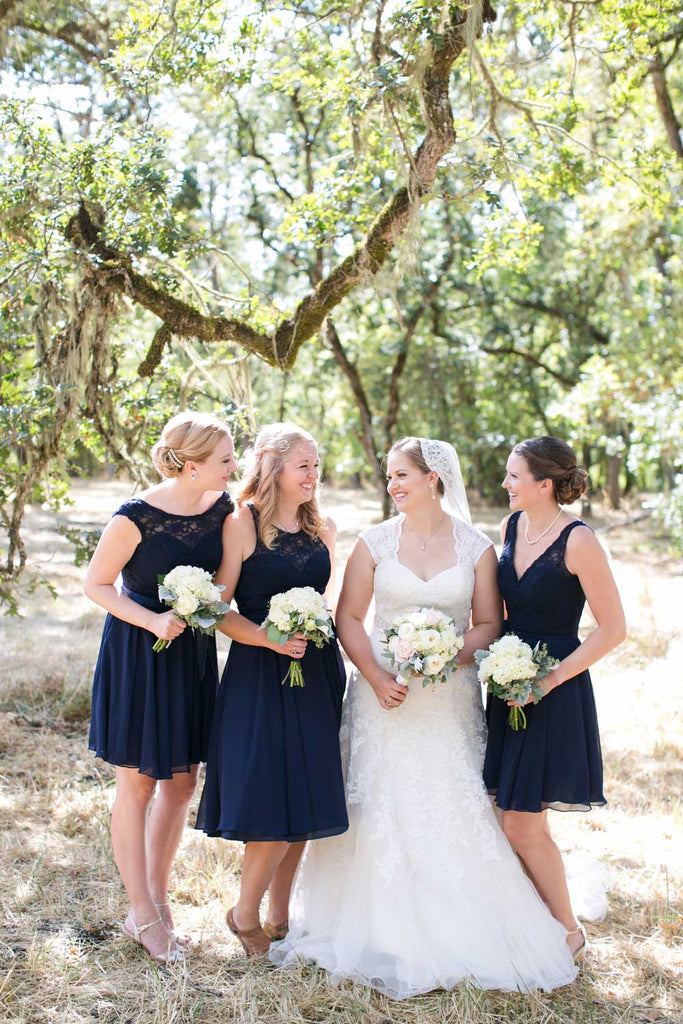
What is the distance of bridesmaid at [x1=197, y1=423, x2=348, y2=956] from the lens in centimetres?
360

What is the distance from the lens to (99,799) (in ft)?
17.6

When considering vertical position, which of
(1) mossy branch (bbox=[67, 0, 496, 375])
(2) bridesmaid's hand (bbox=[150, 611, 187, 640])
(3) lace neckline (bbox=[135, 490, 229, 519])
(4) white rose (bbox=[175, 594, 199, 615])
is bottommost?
(2) bridesmaid's hand (bbox=[150, 611, 187, 640])

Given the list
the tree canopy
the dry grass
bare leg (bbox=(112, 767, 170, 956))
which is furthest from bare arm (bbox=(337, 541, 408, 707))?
the tree canopy

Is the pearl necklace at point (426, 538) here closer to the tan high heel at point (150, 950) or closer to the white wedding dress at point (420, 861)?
the white wedding dress at point (420, 861)

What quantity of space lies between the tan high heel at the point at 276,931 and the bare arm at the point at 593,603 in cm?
160

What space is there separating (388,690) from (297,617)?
539 millimetres

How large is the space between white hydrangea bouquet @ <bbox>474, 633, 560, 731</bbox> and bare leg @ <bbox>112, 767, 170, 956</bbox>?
1.49 m

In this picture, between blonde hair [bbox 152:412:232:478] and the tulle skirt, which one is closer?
the tulle skirt

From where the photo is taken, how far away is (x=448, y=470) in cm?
397

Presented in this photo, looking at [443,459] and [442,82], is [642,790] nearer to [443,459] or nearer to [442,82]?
[443,459]

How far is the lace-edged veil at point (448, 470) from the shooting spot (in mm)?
3906

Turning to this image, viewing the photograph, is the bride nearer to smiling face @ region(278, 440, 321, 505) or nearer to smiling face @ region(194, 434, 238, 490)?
smiling face @ region(278, 440, 321, 505)

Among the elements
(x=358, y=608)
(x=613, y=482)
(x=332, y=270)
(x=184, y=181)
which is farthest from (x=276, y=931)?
(x=613, y=482)

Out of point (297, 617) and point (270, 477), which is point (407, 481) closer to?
point (270, 477)
